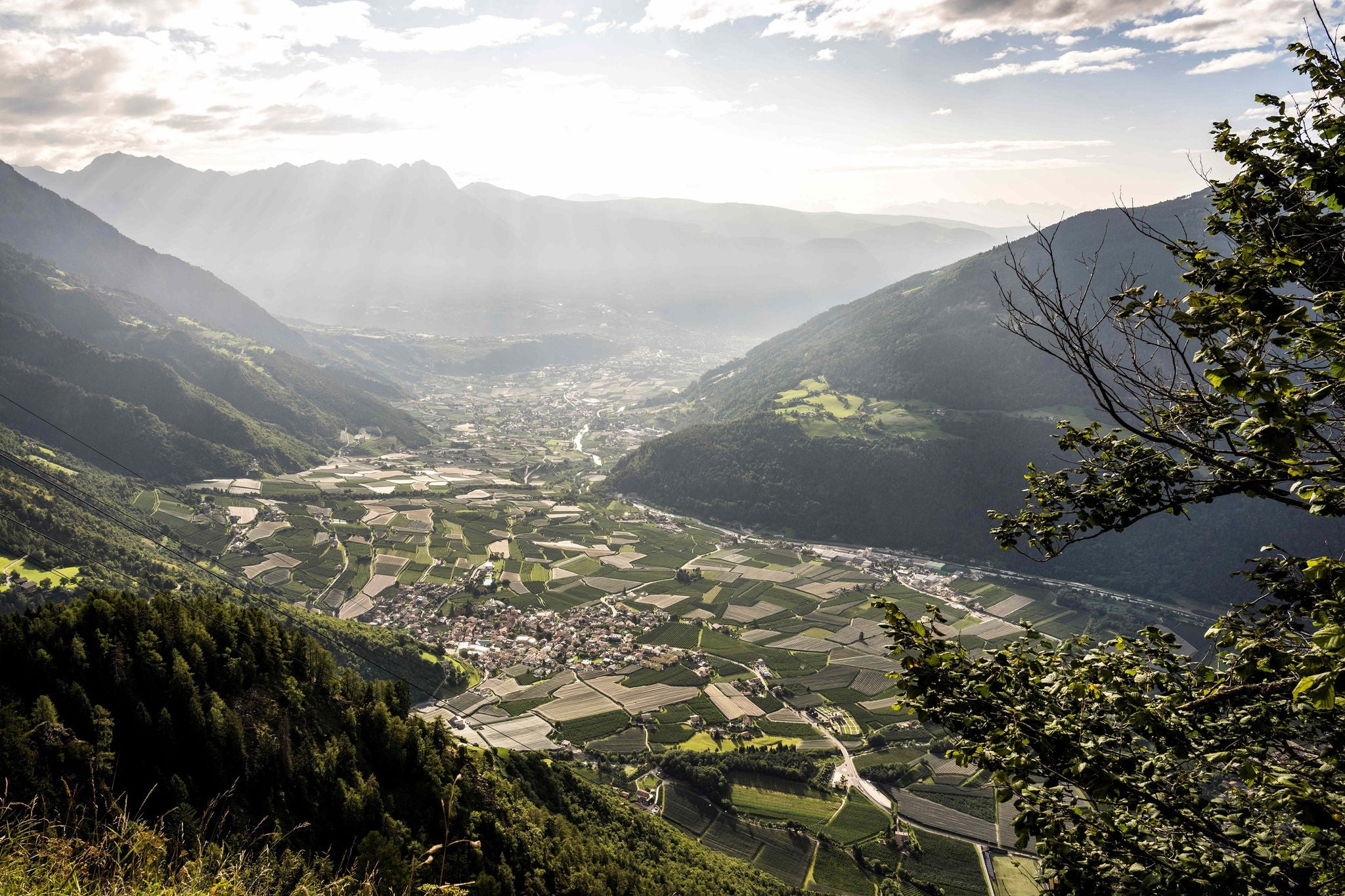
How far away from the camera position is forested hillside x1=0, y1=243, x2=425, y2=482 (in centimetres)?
12531

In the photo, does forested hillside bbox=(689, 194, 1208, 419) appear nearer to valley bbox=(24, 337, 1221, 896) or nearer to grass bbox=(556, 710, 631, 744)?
valley bbox=(24, 337, 1221, 896)

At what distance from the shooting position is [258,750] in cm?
2675

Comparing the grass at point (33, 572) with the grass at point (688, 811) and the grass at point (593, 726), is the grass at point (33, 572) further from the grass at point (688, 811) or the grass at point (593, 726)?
the grass at point (688, 811)

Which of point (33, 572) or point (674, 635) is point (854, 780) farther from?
point (33, 572)

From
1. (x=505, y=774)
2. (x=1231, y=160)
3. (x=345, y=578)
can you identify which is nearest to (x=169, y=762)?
(x=505, y=774)

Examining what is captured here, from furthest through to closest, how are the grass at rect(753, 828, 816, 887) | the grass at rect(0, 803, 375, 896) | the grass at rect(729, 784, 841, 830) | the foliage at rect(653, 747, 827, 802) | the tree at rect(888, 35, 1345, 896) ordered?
the foliage at rect(653, 747, 827, 802), the grass at rect(729, 784, 841, 830), the grass at rect(753, 828, 816, 887), the grass at rect(0, 803, 375, 896), the tree at rect(888, 35, 1345, 896)

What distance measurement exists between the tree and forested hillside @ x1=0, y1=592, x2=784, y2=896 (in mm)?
18018

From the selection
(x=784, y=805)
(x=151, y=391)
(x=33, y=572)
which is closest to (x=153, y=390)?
(x=151, y=391)

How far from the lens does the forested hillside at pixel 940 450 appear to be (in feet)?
344

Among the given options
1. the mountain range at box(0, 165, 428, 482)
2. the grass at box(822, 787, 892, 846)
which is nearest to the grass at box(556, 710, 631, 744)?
the grass at box(822, 787, 892, 846)

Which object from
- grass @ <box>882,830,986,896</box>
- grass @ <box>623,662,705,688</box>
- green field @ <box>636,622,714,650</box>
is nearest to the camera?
grass @ <box>882,830,986,896</box>

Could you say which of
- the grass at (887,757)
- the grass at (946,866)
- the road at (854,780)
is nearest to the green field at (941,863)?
the grass at (946,866)

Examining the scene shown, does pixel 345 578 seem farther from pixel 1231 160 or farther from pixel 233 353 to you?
pixel 233 353

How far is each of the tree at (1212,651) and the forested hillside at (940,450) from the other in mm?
94921
